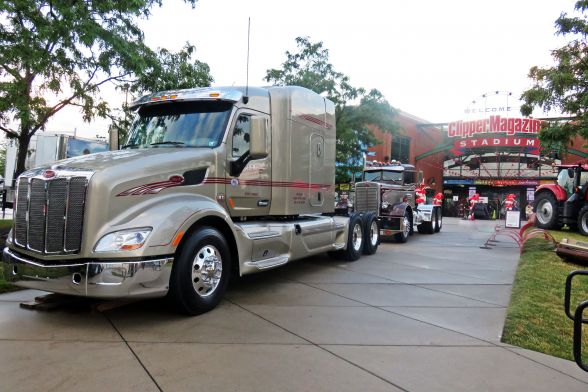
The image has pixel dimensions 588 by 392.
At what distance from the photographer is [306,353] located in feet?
13.7

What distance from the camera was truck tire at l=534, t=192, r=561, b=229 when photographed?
16078 millimetres

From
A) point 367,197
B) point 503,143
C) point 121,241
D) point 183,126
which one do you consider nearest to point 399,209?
point 367,197

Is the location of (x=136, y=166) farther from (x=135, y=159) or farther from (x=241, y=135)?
(x=241, y=135)

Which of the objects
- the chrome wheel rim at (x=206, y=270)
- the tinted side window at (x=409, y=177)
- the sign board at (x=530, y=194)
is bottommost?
the chrome wheel rim at (x=206, y=270)

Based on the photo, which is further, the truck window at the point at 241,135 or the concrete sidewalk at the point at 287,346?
the truck window at the point at 241,135

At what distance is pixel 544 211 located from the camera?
16609 millimetres

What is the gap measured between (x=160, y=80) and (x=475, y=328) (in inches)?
307

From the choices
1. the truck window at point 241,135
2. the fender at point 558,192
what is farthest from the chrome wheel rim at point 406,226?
the truck window at point 241,135

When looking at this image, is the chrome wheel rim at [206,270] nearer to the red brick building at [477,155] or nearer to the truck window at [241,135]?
the truck window at [241,135]

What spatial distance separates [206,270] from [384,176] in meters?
11.2

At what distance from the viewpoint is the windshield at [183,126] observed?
20.0 ft

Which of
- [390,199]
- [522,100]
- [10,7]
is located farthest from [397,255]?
[10,7]

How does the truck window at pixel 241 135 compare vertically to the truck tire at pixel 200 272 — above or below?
above

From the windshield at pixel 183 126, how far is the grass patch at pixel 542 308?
168 inches
